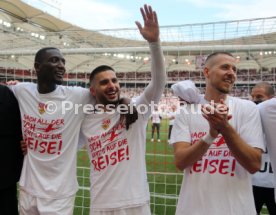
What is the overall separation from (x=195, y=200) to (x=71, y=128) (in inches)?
45.7

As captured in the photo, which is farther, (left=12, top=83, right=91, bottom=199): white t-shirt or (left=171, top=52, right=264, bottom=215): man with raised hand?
(left=12, top=83, right=91, bottom=199): white t-shirt

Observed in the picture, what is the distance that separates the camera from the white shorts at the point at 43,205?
2432mm

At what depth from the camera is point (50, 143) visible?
251 centimetres

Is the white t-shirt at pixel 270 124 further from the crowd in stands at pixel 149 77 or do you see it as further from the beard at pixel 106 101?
the crowd in stands at pixel 149 77

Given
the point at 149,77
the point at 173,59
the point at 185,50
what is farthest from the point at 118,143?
the point at 173,59

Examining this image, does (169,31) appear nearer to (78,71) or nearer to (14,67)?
(78,71)

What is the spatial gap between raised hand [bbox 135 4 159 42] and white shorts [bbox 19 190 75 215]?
4.69ft

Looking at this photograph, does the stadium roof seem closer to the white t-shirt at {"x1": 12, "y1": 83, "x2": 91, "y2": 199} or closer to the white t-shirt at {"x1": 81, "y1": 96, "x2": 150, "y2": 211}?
the white t-shirt at {"x1": 12, "y1": 83, "x2": 91, "y2": 199}

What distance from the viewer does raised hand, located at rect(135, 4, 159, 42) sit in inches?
89.7

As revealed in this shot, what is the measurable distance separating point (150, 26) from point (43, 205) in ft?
5.31

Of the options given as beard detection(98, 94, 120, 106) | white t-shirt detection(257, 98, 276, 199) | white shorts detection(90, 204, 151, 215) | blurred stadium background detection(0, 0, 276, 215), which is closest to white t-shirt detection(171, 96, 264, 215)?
white t-shirt detection(257, 98, 276, 199)

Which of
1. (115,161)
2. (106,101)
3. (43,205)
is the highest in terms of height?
(106,101)

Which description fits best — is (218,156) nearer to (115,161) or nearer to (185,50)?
(115,161)

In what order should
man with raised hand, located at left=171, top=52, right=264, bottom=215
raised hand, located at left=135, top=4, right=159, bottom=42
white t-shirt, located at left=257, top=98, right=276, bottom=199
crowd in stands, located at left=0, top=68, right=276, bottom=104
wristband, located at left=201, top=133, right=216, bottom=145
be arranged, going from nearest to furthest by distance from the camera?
wristband, located at left=201, top=133, right=216, bottom=145, man with raised hand, located at left=171, top=52, right=264, bottom=215, white t-shirt, located at left=257, top=98, right=276, bottom=199, raised hand, located at left=135, top=4, right=159, bottom=42, crowd in stands, located at left=0, top=68, right=276, bottom=104
